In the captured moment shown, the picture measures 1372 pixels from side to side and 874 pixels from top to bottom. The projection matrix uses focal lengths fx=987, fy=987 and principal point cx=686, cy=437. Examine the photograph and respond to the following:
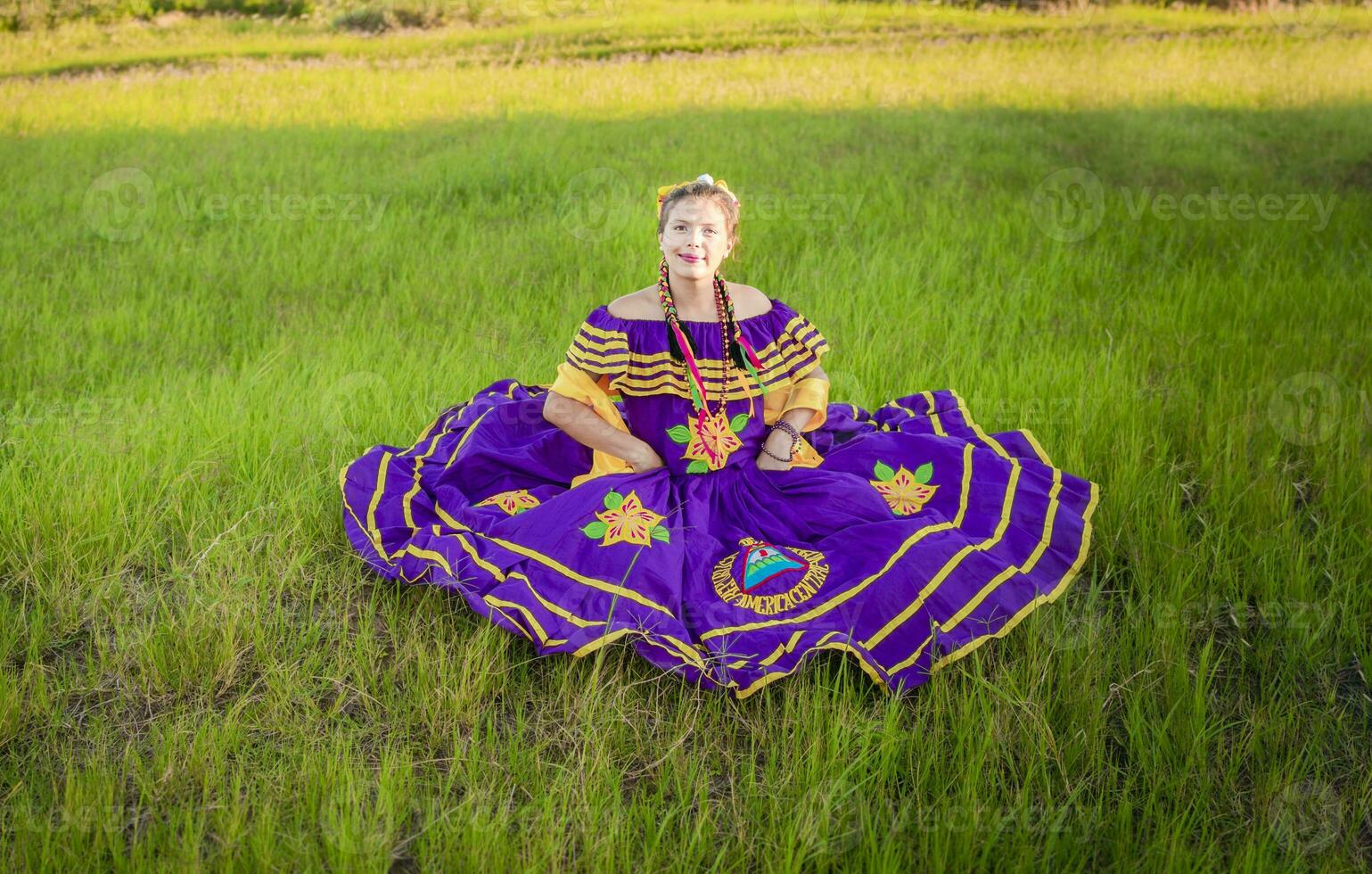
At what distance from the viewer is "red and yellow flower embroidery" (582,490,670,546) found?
2.65 m

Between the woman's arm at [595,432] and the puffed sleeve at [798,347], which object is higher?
the puffed sleeve at [798,347]

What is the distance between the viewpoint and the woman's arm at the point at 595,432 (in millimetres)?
2881

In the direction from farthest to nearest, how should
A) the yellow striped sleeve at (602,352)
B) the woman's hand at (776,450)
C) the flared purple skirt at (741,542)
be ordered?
the woman's hand at (776,450) → the yellow striped sleeve at (602,352) → the flared purple skirt at (741,542)

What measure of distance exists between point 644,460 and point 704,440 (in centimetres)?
19

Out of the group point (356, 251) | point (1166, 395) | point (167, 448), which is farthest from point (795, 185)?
point (167, 448)

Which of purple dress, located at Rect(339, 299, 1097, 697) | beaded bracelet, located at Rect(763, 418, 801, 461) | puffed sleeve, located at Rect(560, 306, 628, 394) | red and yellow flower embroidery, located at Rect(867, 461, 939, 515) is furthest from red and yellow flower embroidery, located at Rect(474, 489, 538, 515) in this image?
red and yellow flower embroidery, located at Rect(867, 461, 939, 515)

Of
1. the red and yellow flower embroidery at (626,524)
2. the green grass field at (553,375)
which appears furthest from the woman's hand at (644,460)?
the green grass field at (553,375)

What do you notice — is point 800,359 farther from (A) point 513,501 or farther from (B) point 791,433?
(A) point 513,501

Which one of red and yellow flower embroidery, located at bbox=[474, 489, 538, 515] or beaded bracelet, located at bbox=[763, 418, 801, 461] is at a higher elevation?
beaded bracelet, located at bbox=[763, 418, 801, 461]

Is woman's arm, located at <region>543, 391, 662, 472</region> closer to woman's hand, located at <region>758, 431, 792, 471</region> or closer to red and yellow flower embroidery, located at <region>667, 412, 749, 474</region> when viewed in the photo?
red and yellow flower embroidery, located at <region>667, 412, 749, 474</region>

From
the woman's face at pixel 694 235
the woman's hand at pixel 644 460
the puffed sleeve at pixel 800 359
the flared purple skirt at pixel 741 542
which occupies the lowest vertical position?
the flared purple skirt at pixel 741 542

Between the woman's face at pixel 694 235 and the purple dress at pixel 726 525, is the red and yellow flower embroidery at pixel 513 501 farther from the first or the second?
the woman's face at pixel 694 235

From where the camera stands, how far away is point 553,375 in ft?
13.5

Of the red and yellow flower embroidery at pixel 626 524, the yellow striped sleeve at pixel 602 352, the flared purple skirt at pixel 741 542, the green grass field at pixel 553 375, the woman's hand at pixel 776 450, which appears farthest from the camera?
the woman's hand at pixel 776 450
